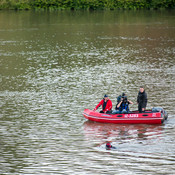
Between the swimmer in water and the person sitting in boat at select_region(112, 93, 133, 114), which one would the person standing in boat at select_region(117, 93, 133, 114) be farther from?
the swimmer in water

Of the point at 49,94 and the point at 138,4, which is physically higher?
the point at 138,4

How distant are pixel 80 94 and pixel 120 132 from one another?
10.3m

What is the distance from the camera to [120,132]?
25.4 meters

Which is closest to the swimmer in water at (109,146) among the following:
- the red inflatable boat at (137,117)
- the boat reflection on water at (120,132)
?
the boat reflection on water at (120,132)

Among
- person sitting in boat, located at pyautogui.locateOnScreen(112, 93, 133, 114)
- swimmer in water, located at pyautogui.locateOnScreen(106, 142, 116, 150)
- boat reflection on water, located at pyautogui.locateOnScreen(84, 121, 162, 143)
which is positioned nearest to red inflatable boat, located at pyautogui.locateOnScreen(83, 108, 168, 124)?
boat reflection on water, located at pyautogui.locateOnScreen(84, 121, 162, 143)

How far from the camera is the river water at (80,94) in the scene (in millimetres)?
20984

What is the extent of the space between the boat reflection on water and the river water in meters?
0.06

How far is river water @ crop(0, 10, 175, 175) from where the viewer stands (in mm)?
20984

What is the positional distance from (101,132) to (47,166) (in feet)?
19.4

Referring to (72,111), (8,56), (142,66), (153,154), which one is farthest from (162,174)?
(8,56)

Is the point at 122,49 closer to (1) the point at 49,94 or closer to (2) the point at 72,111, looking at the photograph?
(1) the point at 49,94

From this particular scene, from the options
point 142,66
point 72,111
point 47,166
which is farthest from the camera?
point 142,66

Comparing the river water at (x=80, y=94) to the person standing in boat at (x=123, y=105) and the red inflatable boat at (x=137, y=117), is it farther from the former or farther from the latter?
the person standing in boat at (x=123, y=105)

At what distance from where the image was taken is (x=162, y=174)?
19.0 metres
